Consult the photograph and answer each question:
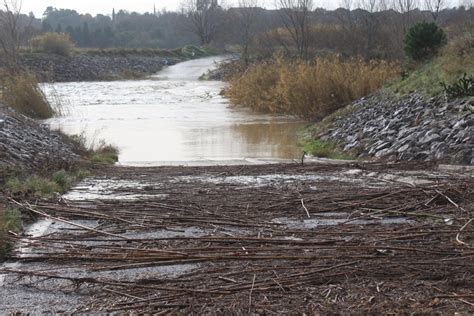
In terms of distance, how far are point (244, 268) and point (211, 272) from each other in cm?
26

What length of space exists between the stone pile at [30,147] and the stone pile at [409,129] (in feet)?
21.9

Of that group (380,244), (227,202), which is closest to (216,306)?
(380,244)

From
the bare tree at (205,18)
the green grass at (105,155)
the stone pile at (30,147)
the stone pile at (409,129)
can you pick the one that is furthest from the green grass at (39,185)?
the bare tree at (205,18)

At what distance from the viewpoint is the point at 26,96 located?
2550 centimetres

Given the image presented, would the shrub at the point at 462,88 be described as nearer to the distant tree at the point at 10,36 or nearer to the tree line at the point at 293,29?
the tree line at the point at 293,29

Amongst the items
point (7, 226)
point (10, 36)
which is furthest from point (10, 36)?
point (7, 226)

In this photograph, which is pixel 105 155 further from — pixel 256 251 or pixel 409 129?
pixel 256 251

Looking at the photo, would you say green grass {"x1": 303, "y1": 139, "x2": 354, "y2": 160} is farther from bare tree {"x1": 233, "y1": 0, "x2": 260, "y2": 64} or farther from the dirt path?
bare tree {"x1": 233, "y1": 0, "x2": 260, "y2": 64}

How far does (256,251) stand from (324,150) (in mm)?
10856

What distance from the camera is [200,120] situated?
25938 millimetres

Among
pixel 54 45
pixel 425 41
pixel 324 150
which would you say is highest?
pixel 425 41

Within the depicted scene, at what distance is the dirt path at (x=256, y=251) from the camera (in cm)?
433

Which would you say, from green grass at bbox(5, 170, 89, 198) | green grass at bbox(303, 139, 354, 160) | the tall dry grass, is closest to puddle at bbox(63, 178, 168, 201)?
green grass at bbox(5, 170, 89, 198)

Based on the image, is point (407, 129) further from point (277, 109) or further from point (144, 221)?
point (277, 109)
